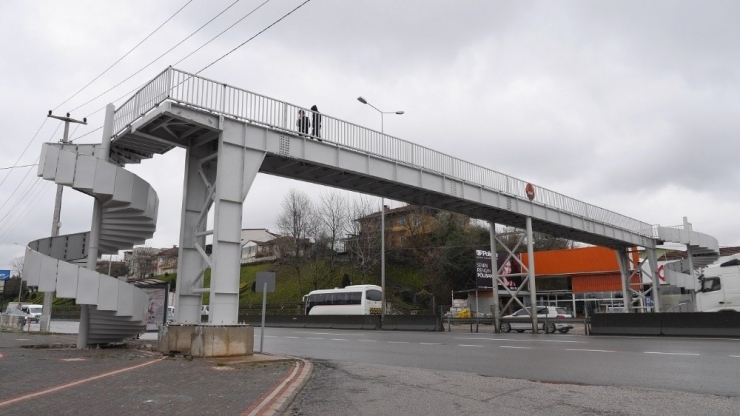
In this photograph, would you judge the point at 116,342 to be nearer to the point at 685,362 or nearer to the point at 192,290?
the point at 192,290

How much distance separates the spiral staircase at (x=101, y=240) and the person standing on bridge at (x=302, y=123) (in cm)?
529

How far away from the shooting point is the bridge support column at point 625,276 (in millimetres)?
37062

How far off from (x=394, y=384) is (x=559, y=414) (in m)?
3.46

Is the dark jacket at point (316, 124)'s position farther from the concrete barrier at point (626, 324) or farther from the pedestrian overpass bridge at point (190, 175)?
the concrete barrier at point (626, 324)

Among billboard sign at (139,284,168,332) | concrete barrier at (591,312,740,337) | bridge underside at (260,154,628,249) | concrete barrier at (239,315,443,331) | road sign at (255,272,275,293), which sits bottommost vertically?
concrete barrier at (239,315,443,331)

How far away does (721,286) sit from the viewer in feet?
96.7

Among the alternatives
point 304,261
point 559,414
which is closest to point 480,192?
point 559,414

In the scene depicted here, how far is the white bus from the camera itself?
4328 cm

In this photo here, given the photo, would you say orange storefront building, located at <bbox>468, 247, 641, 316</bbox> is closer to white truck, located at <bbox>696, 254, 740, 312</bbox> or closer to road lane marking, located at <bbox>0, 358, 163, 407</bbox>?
white truck, located at <bbox>696, 254, 740, 312</bbox>

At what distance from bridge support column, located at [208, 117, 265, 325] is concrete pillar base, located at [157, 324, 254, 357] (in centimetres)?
49

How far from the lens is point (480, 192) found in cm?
2666

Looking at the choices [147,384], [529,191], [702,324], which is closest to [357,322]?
[529,191]

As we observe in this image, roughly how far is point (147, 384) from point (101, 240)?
33.2ft

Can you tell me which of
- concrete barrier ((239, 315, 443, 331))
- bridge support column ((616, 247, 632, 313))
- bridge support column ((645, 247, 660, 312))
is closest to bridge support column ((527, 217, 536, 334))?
concrete barrier ((239, 315, 443, 331))
